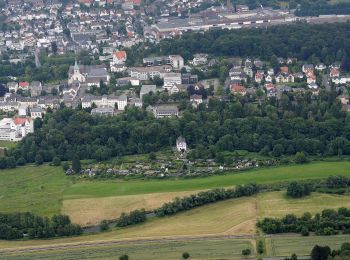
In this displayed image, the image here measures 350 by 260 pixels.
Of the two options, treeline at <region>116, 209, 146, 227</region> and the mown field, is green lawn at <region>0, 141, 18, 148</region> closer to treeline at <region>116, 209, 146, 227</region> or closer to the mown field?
the mown field

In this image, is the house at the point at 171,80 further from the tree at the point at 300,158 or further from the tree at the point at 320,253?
the tree at the point at 320,253

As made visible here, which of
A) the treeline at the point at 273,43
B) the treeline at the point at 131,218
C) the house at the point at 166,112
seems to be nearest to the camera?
the treeline at the point at 131,218

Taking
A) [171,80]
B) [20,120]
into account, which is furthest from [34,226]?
[171,80]

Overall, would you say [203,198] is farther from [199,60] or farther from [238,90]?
[199,60]

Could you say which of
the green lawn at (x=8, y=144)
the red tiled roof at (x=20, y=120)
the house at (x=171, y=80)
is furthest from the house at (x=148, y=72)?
the green lawn at (x=8, y=144)

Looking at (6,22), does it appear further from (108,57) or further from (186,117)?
(186,117)
